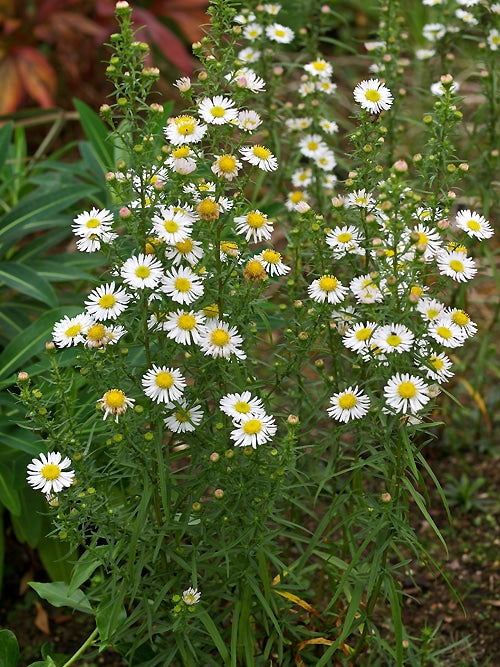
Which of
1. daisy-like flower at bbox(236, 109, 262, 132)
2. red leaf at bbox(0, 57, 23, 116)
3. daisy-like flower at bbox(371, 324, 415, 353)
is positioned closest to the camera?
daisy-like flower at bbox(371, 324, 415, 353)

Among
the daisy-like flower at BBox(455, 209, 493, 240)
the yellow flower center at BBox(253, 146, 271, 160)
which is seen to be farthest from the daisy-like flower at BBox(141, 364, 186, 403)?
the daisy-like flower at BBox(455, 209, 493, 240)

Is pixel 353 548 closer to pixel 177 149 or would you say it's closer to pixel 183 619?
pixel 183 619

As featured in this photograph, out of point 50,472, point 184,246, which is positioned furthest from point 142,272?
point 50,472

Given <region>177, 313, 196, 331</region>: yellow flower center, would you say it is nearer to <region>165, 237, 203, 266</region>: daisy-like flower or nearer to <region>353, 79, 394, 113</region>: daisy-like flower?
<region>165, 237, 203, 266</region>: daisy-like flower

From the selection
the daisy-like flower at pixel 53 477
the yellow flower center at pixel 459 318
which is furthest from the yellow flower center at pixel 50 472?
the yellow flower center at pixel 459 318

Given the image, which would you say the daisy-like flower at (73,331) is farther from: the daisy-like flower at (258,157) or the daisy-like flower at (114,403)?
the daisy-like flower at (258,157)

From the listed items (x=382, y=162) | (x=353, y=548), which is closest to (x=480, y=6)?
(x=382, y=162)
